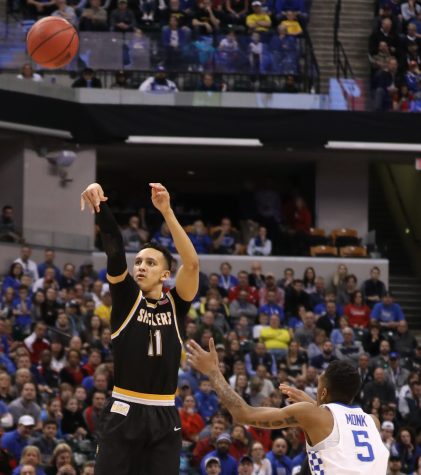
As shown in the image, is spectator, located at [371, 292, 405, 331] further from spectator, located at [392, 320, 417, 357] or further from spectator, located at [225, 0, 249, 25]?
spectator, located at [225, 0, 249, 25]

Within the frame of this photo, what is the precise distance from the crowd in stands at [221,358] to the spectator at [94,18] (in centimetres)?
428

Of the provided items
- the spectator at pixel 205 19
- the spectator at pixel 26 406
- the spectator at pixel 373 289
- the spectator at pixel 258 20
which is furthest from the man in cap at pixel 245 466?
the spectator at pixel 258 20

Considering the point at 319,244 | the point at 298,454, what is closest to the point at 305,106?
the point at 319,244

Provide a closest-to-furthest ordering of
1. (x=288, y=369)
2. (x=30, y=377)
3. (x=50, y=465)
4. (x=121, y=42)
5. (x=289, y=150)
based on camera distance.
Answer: (x=50, y=465) < (x=30, y=377) < (x=288, y=369) < (x=121, y=42) < (x=289, y=150)

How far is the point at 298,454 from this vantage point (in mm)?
18531

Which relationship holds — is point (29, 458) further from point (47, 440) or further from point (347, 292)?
point (347, 292)

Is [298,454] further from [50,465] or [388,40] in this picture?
[388,40]

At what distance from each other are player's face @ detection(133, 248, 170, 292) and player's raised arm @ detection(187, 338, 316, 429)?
884 mm

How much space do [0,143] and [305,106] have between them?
20.6 ft

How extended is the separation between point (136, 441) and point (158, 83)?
1808 cm

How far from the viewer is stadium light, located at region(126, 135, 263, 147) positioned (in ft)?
89.2

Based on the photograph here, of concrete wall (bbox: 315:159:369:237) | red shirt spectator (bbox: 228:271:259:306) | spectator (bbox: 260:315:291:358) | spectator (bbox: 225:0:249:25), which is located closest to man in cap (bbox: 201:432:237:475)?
spectator (bbox: 260:315:291:358)

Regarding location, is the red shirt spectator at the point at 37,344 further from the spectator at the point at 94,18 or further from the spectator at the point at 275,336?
the spectator at the point at 94,18

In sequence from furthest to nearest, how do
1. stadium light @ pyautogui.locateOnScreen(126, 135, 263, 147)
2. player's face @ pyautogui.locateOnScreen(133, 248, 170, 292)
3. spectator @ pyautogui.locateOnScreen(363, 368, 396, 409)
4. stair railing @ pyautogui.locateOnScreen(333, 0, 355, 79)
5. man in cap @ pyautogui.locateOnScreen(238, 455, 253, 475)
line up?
stair railing @ pyautogui.locateOnScreen(333, 0, 355, 79) < stadium light @ pyautogui.locateOnScreen(126, 135, 263, 147) < spectator @ pyautogui.locateOnScreen(363, 368, 396, 409) < man in cap @ pyautogui.locateOnScreen(238, 455, 253, 475) < player's face @ pyautogui.locateOnScreen(133, 248, 170, 292)
